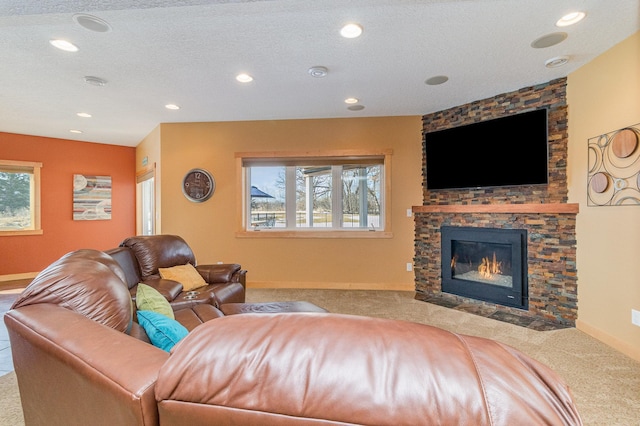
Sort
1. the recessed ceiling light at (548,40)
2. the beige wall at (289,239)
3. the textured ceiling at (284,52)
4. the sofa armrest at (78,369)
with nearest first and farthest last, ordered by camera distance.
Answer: the sofa armrest at (78,369) → the textured ceiling at (284,52) → the recessed ceiling light at (548,40) → the beige wall at (289,239)

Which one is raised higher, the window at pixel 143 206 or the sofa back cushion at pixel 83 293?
the window at pixel 143 206

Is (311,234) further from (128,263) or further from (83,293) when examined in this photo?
(83,293)

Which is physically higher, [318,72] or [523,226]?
[318,72]

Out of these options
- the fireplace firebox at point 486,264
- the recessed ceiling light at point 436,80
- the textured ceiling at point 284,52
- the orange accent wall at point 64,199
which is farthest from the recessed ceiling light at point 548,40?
the orange accent wall at point 64,199

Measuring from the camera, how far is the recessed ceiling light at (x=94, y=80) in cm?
305

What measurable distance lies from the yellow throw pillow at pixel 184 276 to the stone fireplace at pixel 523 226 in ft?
9.20

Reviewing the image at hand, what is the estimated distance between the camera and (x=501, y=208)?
347cm

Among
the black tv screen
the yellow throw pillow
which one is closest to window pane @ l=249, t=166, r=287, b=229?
the yellow throw pillow

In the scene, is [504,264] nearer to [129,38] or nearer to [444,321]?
[444,321]

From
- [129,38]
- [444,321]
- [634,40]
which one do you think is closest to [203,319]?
[129,38]

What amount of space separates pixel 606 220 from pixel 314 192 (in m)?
3.37

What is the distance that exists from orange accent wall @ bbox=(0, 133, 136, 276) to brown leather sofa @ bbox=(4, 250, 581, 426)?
6.37 meters

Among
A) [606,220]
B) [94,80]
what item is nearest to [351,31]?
[94,80]

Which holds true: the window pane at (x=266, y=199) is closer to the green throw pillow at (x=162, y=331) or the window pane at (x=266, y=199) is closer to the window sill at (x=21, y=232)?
the green throw pillow at (x=162, y=331)
